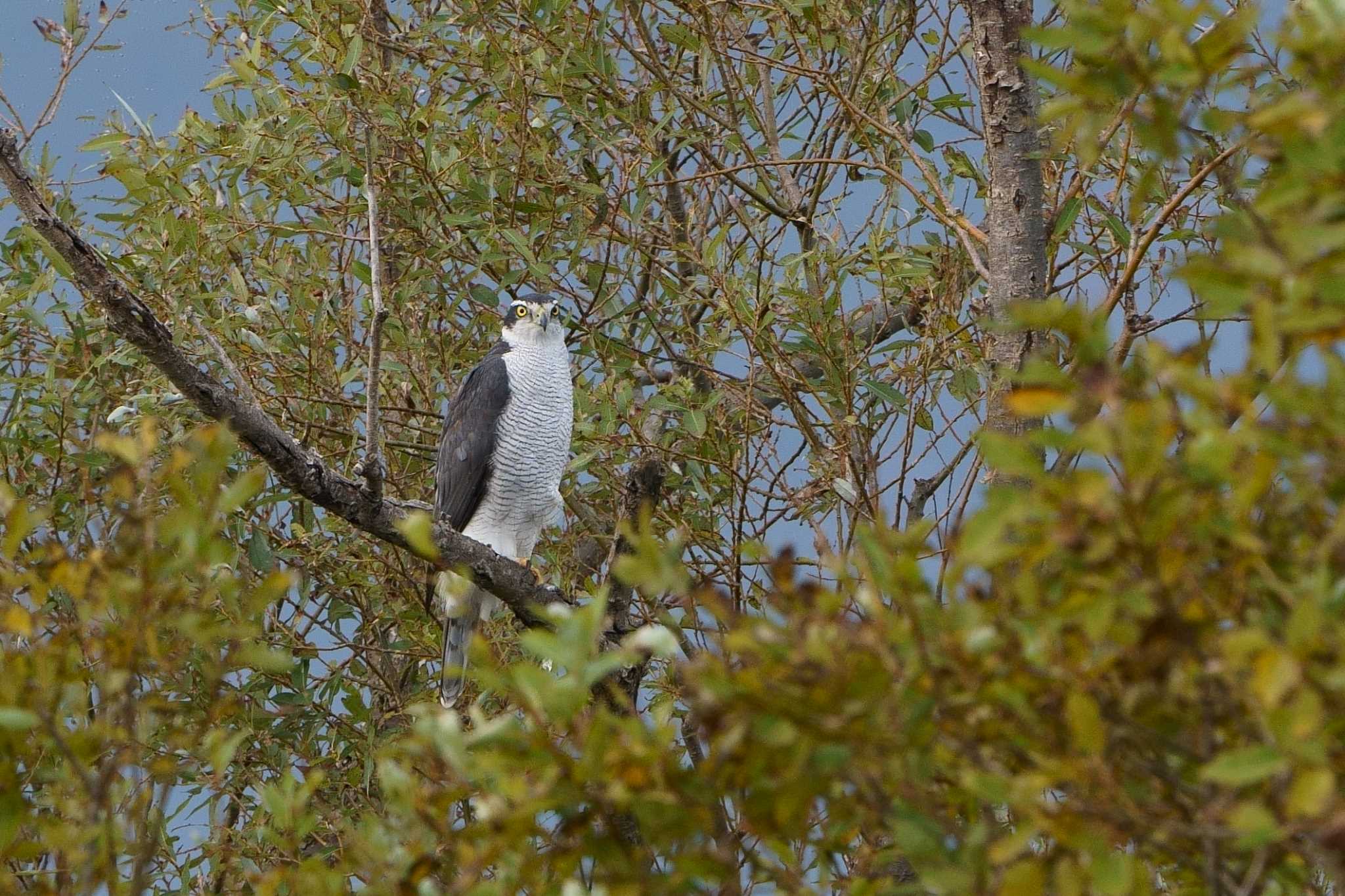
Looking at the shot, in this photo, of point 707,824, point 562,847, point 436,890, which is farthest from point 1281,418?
point 436,890

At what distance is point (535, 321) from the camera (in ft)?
17.9

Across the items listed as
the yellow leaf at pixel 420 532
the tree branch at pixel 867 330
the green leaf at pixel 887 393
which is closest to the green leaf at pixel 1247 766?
the yellow leaf at pixel 420 532

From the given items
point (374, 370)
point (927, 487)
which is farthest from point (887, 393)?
point (374, 370)

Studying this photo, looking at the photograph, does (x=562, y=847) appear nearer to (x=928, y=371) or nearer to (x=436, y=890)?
(x=436, y=890)

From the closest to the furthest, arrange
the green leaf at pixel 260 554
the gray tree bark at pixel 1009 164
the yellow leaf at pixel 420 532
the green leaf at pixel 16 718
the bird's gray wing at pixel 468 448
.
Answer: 1. the green leaf at pixel 16 718
2. the yellow leaf at pixel 420 532
3. the gray tree bark at pixel 1009 164
4. the green leaf at pixel 260 554
5. the bird's gray wing at pixel 468 448

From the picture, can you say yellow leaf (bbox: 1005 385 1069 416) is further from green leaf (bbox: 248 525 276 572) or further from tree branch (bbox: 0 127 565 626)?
green leaf (bbox: 248 525 276 572)

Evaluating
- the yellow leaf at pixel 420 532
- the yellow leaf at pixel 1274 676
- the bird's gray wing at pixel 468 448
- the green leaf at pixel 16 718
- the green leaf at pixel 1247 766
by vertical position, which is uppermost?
the bird's gray wing at pixel 468 448

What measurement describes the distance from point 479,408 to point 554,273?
547 mm

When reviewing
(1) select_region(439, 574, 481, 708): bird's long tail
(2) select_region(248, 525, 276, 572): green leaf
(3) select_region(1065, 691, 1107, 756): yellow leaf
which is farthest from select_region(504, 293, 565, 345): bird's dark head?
(3) select_region(1065, 691, 1107, 756): yellow leaf

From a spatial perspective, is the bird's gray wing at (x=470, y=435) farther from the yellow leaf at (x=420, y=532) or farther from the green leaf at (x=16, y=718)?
the green leaf at (x=16, y=718)

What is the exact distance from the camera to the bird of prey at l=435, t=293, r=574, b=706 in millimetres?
5266

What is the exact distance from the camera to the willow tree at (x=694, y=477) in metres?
1.28

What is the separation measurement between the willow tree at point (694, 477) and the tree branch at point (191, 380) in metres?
0.02

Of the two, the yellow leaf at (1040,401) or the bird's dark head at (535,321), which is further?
the bird's dark head at (535,321)
